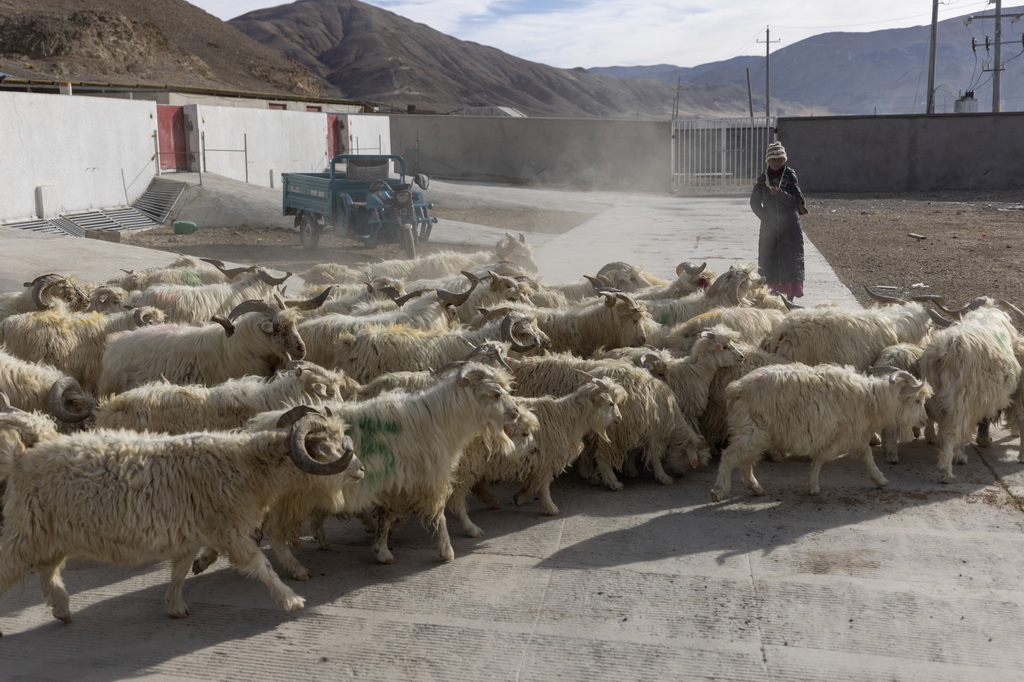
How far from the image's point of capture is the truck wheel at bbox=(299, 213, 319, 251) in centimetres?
1981

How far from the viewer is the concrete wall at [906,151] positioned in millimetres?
35438

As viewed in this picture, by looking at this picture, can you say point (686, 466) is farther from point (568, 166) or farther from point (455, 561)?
point (568, 166)

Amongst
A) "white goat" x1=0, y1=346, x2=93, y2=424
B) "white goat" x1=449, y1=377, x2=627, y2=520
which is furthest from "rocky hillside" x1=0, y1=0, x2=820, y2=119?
"white goat" x1=449, y1=377, x2=627, y2=520

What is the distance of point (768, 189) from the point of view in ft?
40.0

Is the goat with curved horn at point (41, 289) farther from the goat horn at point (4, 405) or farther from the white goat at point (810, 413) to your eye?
the white goat at point (810, 413)

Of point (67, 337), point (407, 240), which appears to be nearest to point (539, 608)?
point (67, 337)

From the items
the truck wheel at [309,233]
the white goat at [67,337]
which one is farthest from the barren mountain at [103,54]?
the white goat at [67,337]

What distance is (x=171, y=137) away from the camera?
26.5 meters

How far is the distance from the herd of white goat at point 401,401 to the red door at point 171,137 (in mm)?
16993

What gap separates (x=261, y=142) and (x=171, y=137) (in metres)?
4.41

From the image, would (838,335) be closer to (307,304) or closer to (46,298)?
(307,304)

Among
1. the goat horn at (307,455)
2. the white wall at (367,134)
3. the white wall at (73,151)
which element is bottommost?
the goat horn at (307,455)

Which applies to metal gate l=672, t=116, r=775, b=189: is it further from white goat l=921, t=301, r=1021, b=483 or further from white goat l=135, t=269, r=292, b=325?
white goat l=921, t=301, r=1021, b=483

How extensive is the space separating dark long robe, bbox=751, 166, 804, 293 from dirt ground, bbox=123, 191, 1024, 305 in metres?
1.51
